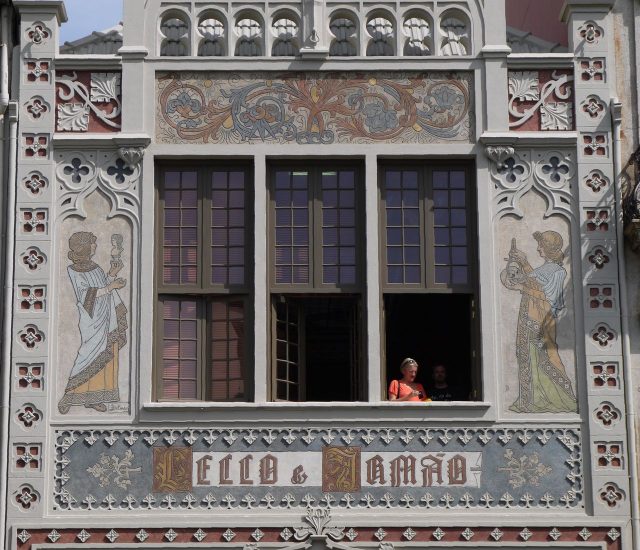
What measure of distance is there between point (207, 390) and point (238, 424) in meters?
0.83

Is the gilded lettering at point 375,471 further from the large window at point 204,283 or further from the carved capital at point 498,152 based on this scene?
the carved capital at point 498,152

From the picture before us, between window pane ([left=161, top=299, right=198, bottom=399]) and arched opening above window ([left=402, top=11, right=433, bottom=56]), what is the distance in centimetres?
→ 453

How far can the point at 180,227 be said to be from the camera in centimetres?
2358

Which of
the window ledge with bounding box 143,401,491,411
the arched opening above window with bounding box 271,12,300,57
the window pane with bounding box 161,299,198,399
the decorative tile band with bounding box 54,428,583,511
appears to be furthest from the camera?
the arched opening above window with bounding box 271,12,300,57

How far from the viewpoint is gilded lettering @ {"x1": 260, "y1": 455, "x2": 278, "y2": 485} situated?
22359 millimetres

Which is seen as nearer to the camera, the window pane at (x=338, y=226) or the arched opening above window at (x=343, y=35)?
the window pane at (x=338, y=226)

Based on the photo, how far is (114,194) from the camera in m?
23.5

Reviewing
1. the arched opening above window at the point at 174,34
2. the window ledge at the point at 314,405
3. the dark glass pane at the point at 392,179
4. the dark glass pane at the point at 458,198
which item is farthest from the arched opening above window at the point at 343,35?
the window ledge at the point at 314,405

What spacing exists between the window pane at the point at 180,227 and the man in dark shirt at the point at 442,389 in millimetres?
3426

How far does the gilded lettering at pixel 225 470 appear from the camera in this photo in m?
22.3

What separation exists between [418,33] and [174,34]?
10.8 feet

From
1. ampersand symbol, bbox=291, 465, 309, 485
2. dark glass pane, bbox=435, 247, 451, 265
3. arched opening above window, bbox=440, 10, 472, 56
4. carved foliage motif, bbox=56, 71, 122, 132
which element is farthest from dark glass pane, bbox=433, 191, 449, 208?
carved foliage motif, bbox=56, 71, 122, 132

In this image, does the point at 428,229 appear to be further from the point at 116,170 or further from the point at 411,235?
the point at 116,170

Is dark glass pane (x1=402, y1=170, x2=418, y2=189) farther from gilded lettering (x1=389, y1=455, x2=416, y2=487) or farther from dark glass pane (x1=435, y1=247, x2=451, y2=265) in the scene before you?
gilded lettering (x1=389, y1=455, x2=416, y2=487)
